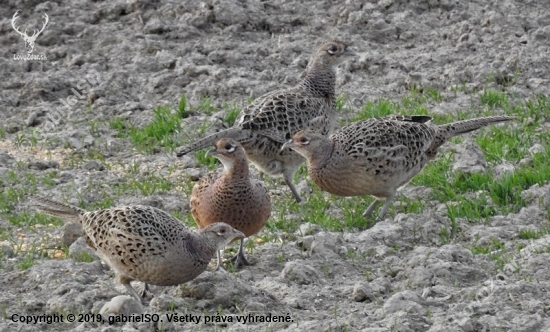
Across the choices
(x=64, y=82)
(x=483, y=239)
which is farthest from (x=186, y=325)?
(x=64, y=82)

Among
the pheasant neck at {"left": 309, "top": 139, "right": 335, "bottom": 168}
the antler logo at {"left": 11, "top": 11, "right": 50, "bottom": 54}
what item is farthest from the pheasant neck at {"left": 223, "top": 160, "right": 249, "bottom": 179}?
the antler logo at {"left": 11, "top": 11, "right": 50, "bottom": 54}

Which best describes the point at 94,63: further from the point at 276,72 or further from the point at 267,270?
the point at 267,270

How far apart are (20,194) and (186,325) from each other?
113 inches

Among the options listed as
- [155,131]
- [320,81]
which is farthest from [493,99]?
[155,131]

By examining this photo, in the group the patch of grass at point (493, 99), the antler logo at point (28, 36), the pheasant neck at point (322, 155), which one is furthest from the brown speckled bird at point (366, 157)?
the antler logo at point (28, 36)

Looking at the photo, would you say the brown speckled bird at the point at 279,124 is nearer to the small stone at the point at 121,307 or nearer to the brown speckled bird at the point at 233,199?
the brown speckled bird at the point at 233,199

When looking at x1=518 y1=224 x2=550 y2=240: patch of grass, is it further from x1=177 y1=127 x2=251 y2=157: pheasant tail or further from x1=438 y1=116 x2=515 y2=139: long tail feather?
x1=177 y1=127 x2=251 y2=157: pheasant tail

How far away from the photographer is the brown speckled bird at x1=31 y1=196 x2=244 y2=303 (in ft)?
21.8

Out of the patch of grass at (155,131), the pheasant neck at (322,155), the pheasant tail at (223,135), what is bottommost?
the patch of grass at (155,131)

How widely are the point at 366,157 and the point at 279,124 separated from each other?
1.07 meters

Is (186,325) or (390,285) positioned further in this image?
(390,285)

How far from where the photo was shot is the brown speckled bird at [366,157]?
27.3 feet

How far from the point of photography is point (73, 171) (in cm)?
933

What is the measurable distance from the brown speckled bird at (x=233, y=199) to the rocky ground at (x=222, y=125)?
0.26 metres
